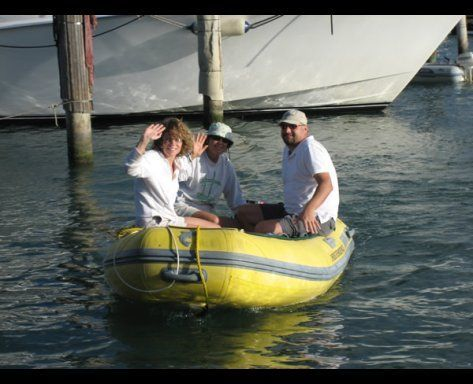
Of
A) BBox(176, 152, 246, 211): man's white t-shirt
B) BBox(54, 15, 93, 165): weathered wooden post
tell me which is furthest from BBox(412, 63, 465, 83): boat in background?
BBox(176, 152, 246, 211): man's white t-shirt

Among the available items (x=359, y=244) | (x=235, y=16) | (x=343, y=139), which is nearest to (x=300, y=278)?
(x=359, y=244)

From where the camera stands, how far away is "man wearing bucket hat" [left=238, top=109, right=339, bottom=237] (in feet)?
28.0

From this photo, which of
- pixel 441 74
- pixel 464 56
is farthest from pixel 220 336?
pixel 464 56

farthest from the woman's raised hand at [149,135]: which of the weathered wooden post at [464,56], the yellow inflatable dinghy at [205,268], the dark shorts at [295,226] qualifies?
the weathered wooden post at [464,56]

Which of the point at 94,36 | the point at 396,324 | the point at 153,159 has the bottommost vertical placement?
the point at 396,324

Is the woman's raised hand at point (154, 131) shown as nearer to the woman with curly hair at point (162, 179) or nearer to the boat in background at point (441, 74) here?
the woman with curly hair at point (162, 179)

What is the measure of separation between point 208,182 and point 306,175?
100 centimetres

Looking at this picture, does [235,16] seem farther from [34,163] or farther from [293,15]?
[34,163]

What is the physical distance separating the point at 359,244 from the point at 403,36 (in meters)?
10.5

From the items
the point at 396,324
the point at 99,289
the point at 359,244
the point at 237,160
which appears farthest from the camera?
the point at 237,160

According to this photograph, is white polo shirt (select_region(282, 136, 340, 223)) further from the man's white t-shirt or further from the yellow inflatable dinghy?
the yellow inflatable dinghy

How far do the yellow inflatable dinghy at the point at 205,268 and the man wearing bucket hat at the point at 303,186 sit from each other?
2.17 ft

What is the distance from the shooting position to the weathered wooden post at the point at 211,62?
56.3 feet

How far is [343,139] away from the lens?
57.3ft
